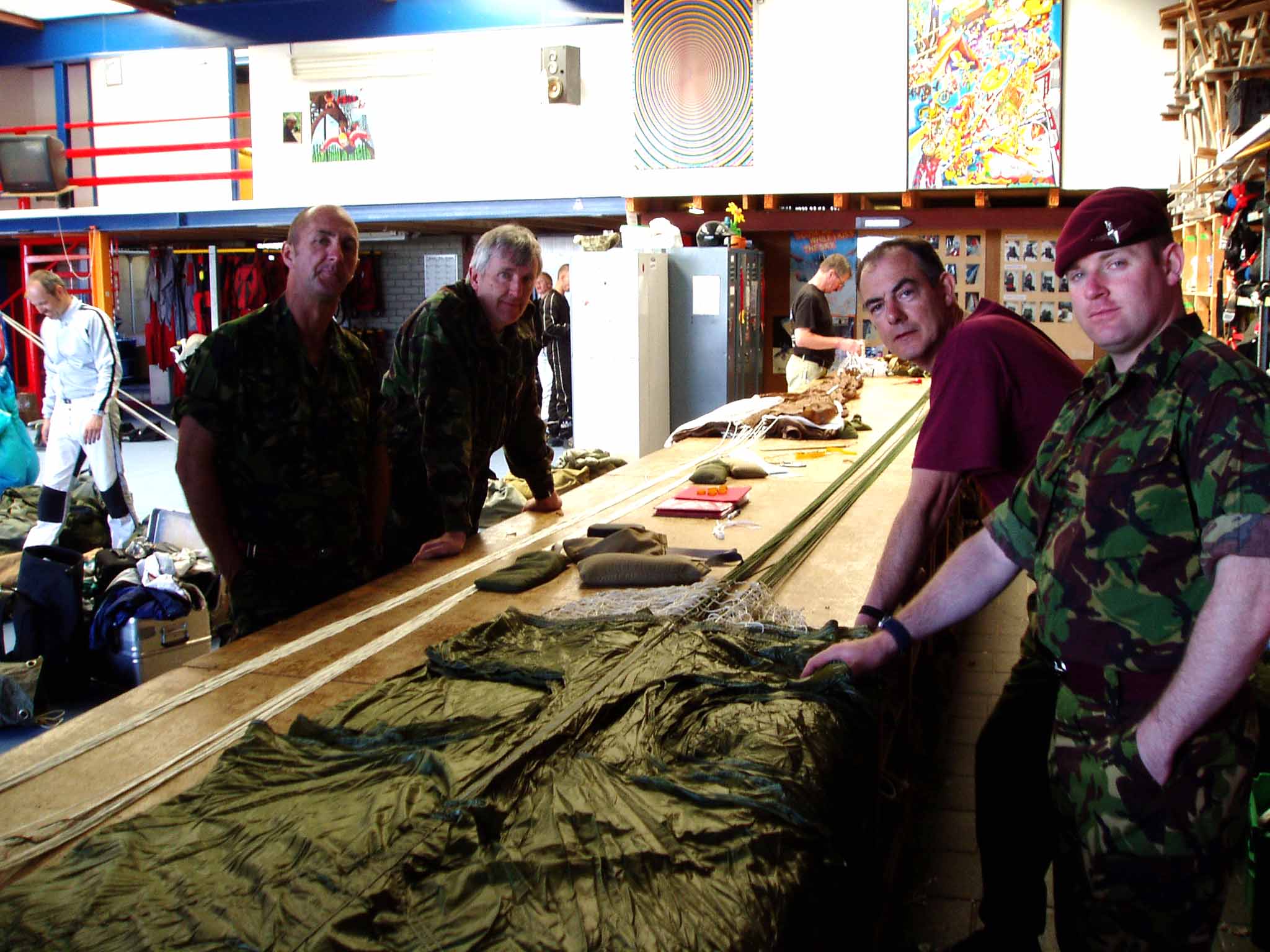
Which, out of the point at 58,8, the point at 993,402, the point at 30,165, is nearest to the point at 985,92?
the point at 993,402

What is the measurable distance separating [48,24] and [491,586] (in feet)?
57.2

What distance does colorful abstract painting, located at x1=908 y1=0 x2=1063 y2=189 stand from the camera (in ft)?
39.4

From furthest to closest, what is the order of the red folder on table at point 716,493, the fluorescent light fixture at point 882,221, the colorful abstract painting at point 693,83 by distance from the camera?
the colorful abstract painting at point 693,83 < the fluorescent light fixture at point 882,221 < the red folder on table at point 716,493

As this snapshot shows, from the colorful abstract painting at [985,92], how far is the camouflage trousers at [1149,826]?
36.8 ft

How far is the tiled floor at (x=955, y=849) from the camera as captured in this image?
3338mm

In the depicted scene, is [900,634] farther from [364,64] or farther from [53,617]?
[364,64]

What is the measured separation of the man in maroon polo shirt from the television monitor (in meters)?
15.7

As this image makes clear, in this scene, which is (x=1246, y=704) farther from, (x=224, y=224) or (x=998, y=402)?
(x=224, y=224)

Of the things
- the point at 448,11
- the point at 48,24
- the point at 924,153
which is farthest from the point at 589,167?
the point at 48,24

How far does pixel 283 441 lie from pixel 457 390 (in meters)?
0.60

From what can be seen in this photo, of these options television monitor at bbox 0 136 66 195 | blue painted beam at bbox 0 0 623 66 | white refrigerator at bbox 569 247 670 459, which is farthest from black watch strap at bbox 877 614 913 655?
television monitor at bbox 0 136 66 195

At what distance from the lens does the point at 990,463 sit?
8.94ft

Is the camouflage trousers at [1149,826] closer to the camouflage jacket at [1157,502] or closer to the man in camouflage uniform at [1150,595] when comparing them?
the man in camouflage uniform at [1150,595]

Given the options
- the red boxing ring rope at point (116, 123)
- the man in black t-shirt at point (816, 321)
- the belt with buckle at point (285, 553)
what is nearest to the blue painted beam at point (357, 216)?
the red boxing ring rope at point (116, 123)
